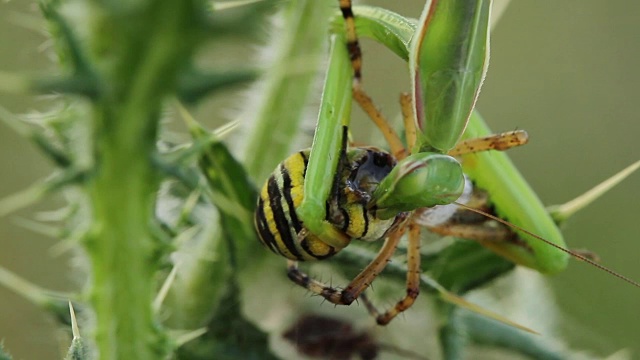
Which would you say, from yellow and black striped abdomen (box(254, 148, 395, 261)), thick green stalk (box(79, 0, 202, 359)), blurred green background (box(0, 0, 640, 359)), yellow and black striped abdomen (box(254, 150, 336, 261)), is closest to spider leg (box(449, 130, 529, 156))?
yellow and black striped abdomen (box(254, 148, 395, 261))

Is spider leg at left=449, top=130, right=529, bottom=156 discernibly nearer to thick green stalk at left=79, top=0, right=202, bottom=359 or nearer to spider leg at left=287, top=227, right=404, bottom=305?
spider leg at left=287, top=227, right=404, bottom=305

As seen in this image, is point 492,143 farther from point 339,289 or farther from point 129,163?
point 129,163

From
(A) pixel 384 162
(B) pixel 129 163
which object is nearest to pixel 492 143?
(A) pixel 384 162

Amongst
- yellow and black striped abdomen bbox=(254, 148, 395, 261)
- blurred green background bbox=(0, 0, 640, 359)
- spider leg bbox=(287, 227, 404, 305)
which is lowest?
blurred green background bbox=(0, 0, 640, 359)

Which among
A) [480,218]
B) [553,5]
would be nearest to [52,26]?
[480,218]

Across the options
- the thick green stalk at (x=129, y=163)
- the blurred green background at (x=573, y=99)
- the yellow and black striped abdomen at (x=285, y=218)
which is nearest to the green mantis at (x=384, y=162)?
the yellow and black striped abdomen at (x=285, y=218)

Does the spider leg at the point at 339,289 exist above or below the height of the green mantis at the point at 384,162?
below

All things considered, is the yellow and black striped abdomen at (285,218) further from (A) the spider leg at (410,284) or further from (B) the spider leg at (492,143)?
(B) the spider leg at (492,143)

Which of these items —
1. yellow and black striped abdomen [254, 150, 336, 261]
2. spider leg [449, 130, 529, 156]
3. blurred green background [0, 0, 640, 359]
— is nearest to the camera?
yellow and black striped abdomen [254, 150, 336, 261]

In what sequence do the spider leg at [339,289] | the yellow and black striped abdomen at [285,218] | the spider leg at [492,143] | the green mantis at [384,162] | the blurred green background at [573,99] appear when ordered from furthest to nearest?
the blurred green background at [573,99]
the spider leg at [492,143]
the spider leg at [339,289]
the yellow and black striped abdomen at [285,218]
the green mantis at [384,162]
